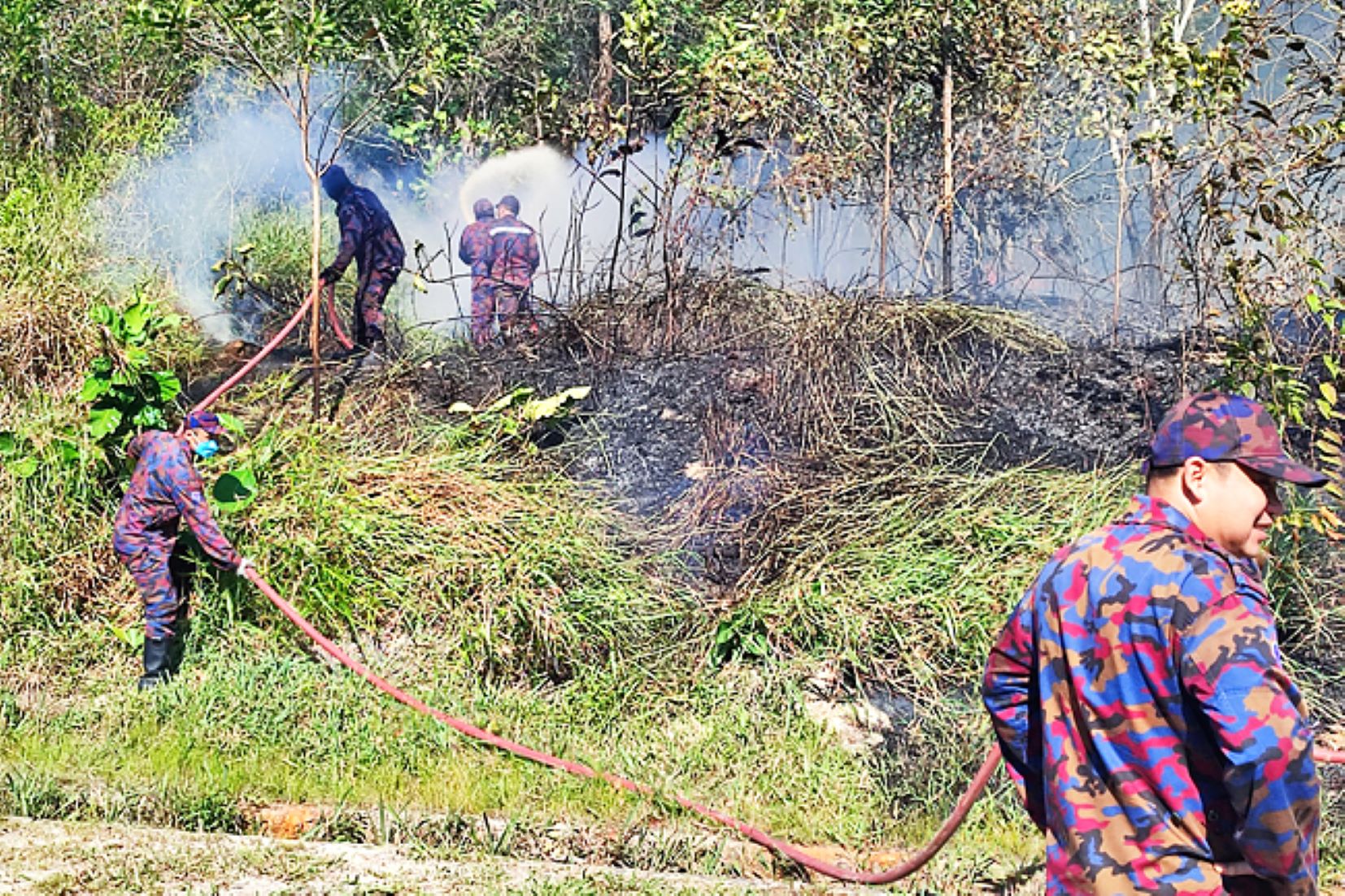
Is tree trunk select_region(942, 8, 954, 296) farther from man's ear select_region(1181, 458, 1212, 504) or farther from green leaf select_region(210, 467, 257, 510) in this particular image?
man's ear select_region(1181, 458, 1212, 504)

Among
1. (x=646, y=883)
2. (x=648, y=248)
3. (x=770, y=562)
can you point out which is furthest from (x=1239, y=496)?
(x=648, y=248)

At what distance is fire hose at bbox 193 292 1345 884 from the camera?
4227 millimetres

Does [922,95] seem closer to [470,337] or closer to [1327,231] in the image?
[470,337]

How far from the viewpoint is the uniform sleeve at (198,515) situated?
23.2 feet

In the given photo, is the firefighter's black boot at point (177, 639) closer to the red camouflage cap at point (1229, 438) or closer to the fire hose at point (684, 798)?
the fire hose at point (684, 798)

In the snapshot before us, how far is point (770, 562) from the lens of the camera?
7355 millimetres

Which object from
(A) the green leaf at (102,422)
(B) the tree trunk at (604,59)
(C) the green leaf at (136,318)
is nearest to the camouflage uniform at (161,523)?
(A) the green leaf at (102,422)

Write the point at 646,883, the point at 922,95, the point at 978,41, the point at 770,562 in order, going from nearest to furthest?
the point at 646,883, the point at 770,562, the point at 978,41, the point at 922,95

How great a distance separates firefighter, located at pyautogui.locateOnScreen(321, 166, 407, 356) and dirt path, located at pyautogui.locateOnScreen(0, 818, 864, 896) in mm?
5697

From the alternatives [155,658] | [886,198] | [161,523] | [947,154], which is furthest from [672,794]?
[947,154]

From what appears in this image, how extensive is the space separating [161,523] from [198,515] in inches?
13.3

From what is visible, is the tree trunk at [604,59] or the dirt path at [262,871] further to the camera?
the tree trunk at [604,59]

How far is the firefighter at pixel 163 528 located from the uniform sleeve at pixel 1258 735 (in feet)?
18.3

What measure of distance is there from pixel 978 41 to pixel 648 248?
297 cm
